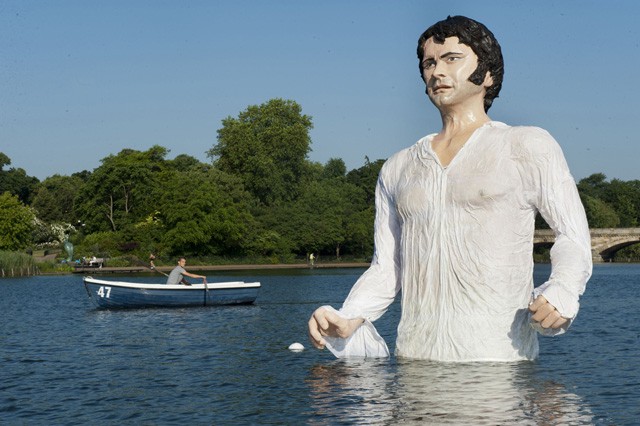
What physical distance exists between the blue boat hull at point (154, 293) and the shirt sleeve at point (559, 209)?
31.3 m

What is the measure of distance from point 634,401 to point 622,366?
5517 millimetres

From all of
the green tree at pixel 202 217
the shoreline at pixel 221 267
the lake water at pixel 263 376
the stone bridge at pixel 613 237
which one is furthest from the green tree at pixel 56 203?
the lake water at pixel 263 376

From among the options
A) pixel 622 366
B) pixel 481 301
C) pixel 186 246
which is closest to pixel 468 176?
pixel 481 301

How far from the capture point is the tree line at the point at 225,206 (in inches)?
3199

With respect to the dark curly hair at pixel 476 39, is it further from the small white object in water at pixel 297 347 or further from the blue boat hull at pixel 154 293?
the blue boat hull at pixel 154 293

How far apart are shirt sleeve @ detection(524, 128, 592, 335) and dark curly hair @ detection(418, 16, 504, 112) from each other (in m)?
0.41

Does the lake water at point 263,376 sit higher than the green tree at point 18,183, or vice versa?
the green tree at point 18,183

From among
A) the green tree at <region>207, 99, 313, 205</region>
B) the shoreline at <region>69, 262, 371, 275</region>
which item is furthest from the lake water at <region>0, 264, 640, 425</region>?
the green tree at <region>207, 99, 313, 205</region>

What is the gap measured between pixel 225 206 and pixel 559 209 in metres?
80.0

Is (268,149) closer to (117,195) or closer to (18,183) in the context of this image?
(117,195)

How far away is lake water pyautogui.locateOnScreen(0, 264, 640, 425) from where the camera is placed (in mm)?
5613

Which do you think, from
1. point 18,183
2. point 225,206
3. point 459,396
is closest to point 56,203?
point 18,183

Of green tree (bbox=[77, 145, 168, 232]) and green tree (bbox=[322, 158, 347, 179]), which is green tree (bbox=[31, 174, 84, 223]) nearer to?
green tree (bbox=[77, 145, 168, 232])

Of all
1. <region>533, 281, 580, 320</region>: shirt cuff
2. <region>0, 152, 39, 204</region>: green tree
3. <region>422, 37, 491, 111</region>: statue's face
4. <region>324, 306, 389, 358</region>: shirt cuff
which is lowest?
<region>324, 306, 389, 358</region>: shirt cuff
